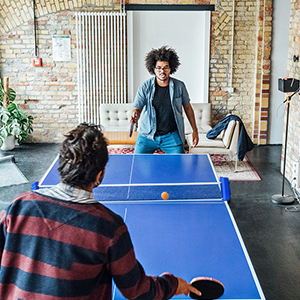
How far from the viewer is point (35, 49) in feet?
25.0

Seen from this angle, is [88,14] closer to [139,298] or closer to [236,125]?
[236,125]

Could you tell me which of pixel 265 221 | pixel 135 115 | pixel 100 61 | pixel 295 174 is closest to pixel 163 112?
pixel 135 115

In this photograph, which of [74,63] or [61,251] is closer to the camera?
[61,251]

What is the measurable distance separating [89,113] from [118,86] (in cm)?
75

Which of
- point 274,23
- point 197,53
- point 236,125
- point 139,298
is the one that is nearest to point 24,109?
point 197,53

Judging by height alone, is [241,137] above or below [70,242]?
below

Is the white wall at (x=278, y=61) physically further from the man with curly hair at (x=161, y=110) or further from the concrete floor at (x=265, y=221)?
the man with curly hair at (x=161, y=110)

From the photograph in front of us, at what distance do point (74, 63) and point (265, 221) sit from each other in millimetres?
4706

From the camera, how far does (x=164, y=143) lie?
14.0 feet

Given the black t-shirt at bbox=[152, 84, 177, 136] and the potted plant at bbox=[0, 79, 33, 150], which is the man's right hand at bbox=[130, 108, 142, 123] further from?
the potted plant at bbox=[0, 79, 33, 150]

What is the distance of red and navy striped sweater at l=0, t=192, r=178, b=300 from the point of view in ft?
4.61

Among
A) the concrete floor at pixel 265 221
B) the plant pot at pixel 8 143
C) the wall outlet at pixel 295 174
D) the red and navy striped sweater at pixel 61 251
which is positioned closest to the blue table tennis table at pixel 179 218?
the red and navy striped sweater at pixel 61 251

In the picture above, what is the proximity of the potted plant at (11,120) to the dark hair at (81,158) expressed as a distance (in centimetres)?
604

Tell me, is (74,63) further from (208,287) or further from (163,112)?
(208,287)
